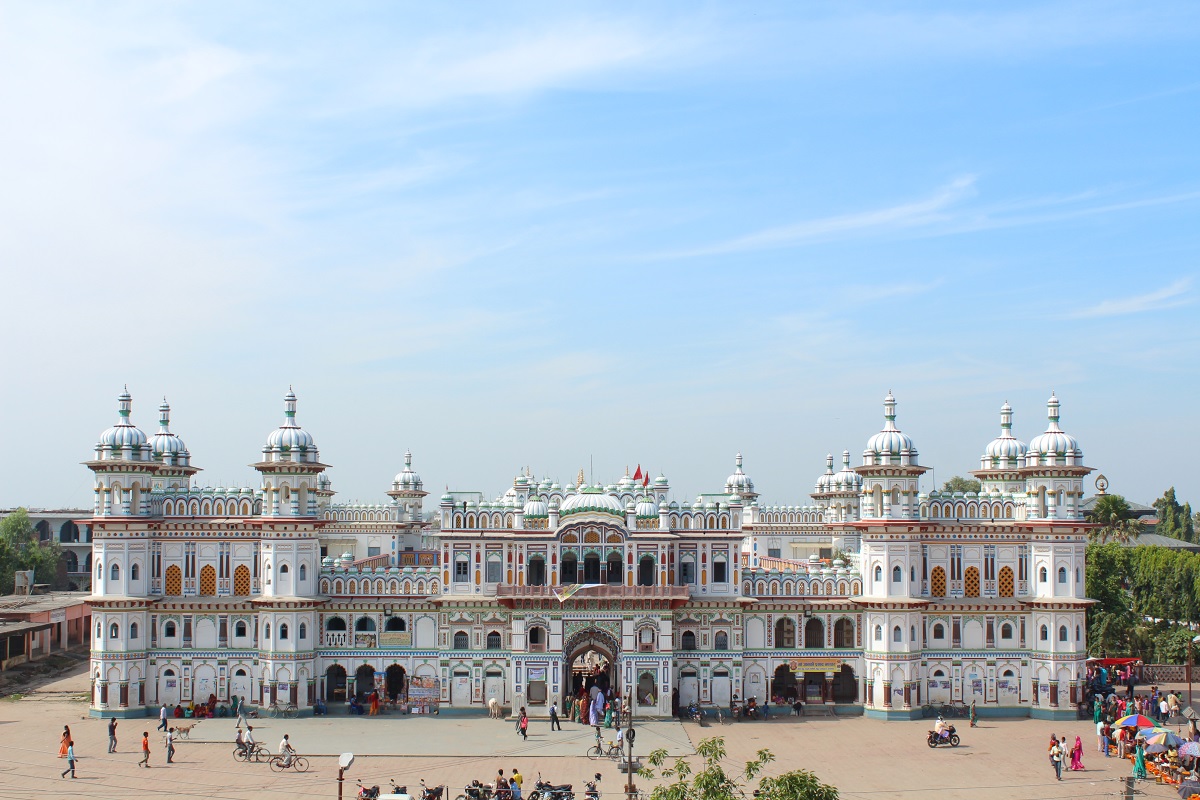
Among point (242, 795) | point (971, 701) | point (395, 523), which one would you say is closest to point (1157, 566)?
point (971, 701)

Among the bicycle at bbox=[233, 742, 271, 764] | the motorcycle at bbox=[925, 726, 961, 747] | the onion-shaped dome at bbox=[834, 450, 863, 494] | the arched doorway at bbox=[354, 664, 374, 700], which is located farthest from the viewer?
the onion-shaped dome at bbox=[834, 450, 863, 494]

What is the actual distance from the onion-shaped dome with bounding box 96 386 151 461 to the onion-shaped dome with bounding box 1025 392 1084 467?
125 ft

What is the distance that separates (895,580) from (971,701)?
610 cm

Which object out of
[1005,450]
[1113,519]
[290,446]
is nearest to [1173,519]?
[1113,519]

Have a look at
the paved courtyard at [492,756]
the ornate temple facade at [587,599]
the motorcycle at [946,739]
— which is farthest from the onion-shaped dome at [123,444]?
the motorcycle at [946,739]

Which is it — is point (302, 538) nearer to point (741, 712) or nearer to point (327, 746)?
point (327, 746)

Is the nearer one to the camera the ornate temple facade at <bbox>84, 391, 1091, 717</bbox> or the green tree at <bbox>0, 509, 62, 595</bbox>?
the ornate temple facade at <bbox>84, 391, 1091, 717</bbox>

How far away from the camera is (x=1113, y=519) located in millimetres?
79375

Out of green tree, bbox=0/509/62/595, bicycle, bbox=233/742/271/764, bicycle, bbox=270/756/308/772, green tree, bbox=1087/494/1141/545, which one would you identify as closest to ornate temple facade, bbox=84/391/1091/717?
bicycle, bbox=233/742/271/764

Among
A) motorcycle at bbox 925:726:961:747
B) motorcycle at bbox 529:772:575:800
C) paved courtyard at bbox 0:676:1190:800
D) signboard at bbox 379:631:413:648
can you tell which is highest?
signboard at bbox 379:631:413:648

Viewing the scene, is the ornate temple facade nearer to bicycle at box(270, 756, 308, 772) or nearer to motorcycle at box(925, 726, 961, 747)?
motorcycle at box(925, 726, 961, 747)

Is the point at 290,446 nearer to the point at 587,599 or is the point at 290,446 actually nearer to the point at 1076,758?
the point at 587,599

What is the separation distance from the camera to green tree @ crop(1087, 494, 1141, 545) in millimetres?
78750

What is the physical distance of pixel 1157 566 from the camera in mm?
79250
